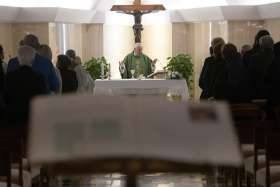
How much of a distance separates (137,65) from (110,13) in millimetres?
3898

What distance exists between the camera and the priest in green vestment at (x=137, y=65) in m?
14.0

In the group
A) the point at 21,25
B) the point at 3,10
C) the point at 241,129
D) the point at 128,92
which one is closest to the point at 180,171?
the point at 241,129

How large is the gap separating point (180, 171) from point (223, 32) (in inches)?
542

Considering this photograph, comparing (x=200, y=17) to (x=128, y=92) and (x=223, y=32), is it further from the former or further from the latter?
(x=128, y=92)

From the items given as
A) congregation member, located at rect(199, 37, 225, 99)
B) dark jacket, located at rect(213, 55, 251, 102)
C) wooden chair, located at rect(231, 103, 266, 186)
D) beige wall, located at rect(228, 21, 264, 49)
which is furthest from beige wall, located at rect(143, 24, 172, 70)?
wooden chair, located at rect(231, 103, 266, 186)

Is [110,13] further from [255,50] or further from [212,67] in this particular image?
[255,50]

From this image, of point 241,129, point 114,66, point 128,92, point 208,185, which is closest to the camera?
point 241,129

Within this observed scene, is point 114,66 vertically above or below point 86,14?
below

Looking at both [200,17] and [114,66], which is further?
[114,66]

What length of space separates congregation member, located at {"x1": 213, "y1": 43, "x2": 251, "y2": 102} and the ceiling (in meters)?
6.27

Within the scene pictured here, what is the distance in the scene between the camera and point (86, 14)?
16547 millimetres

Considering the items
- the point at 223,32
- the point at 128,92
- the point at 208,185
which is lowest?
the point at 208,185

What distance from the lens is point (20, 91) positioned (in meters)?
6.99

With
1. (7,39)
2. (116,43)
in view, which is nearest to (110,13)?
(116,43)
